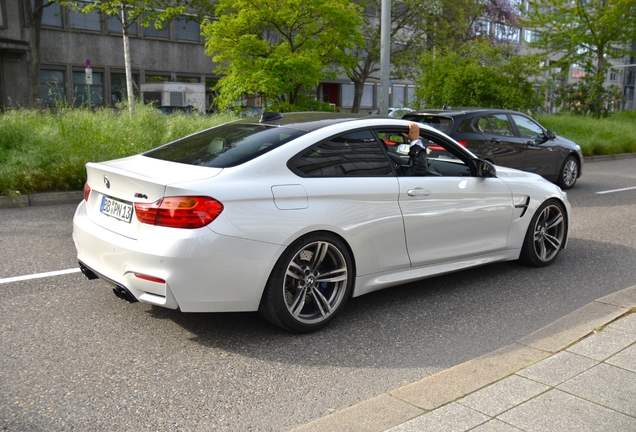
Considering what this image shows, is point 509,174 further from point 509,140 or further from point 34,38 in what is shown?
point 34,38

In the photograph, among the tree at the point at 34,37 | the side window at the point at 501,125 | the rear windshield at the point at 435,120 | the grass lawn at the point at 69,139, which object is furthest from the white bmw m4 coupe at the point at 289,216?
the tree at the point at 34,37

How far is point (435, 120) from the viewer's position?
11234mm

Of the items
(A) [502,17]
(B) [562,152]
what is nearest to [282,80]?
(B) [562,152]

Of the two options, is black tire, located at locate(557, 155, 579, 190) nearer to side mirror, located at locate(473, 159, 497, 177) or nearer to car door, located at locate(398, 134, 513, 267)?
car door, located at locate(398, 134, 513, 267)

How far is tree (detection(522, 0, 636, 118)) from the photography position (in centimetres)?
3034

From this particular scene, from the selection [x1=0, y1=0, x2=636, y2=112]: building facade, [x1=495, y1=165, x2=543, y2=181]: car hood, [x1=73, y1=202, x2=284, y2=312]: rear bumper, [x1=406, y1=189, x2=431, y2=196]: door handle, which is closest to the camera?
[x1=73, y1=202, x2=284, y2=312]: rear bumper

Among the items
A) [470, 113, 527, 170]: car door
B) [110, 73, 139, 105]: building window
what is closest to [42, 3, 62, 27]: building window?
[110, 73, 139, 105]: building window

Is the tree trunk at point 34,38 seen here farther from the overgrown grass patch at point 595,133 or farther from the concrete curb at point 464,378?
the concrete curb at point 464,378

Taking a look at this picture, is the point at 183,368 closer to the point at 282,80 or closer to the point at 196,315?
the point at 196,315

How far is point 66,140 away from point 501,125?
7798 mm

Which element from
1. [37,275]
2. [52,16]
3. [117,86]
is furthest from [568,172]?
[52,16]

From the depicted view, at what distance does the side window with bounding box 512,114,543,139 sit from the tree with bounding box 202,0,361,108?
7.03 m

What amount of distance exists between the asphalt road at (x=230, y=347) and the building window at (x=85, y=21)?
33672 millimetres

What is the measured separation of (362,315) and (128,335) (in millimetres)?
1775
